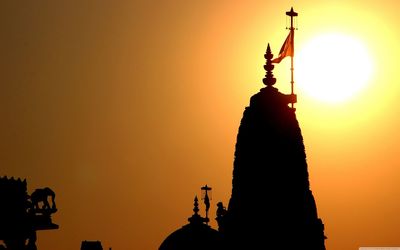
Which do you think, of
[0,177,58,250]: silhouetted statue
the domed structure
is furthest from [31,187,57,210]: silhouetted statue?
the domed structure

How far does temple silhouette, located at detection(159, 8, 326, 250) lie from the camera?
52250 mm

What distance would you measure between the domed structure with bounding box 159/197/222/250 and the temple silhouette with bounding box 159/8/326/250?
3181 cm

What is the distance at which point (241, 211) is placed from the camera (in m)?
53.0

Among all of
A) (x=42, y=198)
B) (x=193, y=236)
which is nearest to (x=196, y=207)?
(x=193, y=236)

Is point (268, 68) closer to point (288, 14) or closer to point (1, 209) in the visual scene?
point (288, 14)

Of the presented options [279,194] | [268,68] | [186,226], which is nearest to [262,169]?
[279,194]

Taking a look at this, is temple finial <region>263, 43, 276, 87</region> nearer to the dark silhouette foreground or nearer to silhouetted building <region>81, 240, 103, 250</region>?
the dark silhouette foreground

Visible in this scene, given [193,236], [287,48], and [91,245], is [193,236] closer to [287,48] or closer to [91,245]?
[91,245]

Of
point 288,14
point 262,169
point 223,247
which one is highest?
point 288,14

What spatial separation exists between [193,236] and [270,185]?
36615mm

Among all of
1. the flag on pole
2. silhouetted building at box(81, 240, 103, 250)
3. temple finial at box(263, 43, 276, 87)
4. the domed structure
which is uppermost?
the flag on pole

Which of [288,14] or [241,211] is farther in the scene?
[288,14]

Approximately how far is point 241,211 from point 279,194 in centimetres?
191

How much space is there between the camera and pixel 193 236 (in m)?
88.7
